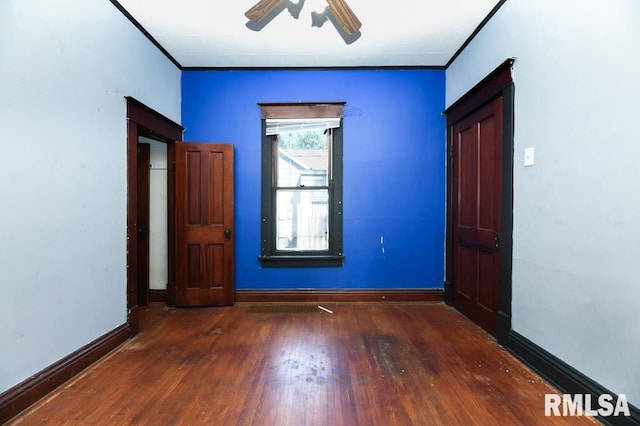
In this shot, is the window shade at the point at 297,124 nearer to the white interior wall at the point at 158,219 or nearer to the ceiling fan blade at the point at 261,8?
the white interior wall at the point at 158,219

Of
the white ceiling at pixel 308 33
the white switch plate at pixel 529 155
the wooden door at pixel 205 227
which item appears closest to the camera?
the white switch plate at pixel 529 155

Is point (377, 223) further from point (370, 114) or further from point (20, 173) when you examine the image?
point (20, 173)

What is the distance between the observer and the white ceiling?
108 inches

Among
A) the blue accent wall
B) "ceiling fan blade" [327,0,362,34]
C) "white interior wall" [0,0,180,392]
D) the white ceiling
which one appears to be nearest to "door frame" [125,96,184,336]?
"white interior wall" [0,0,180,392]

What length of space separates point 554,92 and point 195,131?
3668 millimetres

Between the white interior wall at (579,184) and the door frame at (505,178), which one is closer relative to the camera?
the white interior wall at (579,184)

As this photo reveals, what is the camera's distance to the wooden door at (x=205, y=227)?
12.1ft

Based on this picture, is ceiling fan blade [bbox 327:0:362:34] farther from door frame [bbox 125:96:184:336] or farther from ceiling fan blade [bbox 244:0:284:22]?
door frame [bbox 125:96:184:336]

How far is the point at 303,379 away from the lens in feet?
6.97

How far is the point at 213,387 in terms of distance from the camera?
204 cm

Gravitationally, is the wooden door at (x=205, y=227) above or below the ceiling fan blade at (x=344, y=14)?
below

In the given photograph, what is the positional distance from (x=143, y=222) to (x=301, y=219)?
77.8 inches

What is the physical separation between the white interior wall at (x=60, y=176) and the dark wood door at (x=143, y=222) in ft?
3.63

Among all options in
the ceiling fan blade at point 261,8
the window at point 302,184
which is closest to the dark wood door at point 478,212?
the window at point 302,184
